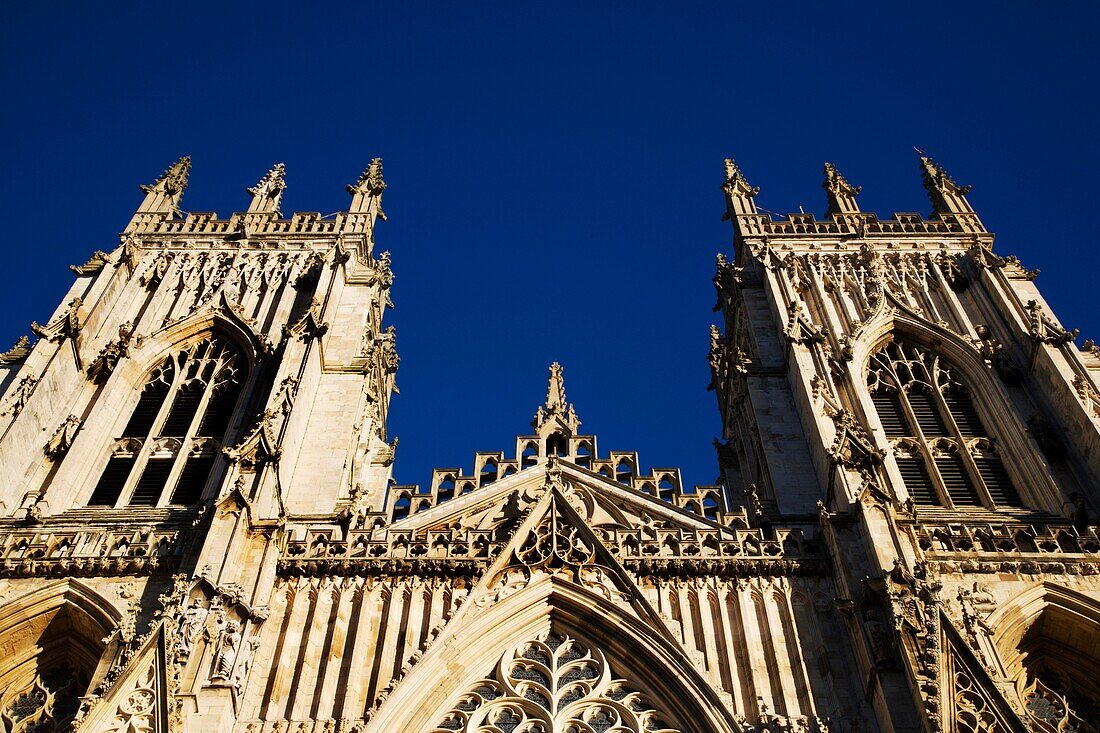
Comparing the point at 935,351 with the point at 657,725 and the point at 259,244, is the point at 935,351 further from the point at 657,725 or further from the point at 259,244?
the point at 259,244

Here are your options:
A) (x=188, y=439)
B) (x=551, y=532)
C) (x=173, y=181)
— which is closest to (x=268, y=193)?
(x=173, y=181)

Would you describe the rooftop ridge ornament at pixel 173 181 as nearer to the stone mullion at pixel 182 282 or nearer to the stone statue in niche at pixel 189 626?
the stone mullion at pixel 182 282

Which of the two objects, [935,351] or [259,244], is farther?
[259,244]

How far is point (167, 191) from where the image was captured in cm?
2941

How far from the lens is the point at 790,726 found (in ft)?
45.7

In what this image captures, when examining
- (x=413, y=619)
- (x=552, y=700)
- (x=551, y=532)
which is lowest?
(x=552, y=700)

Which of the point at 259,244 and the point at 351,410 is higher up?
the point at 259,244

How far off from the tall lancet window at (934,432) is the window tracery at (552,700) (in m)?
6.77

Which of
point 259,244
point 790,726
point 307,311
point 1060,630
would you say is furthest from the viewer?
point 259,244

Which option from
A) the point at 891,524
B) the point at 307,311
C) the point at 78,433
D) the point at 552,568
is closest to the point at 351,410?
the point at 307,311

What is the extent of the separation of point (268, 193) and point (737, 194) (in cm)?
1159

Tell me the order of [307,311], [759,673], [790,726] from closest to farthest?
[790,726]
[759,673]
[307,311]

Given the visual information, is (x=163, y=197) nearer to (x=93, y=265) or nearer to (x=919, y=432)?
(x=93, y=265)

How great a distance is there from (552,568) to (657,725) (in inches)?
111
